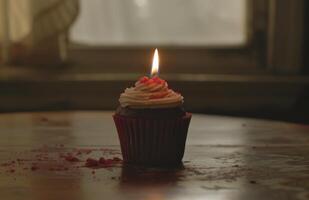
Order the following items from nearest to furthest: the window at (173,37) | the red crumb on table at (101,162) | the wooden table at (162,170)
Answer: the wooden table at (162,170) → the red crumb on table at (101,162) → the window at (173,37)

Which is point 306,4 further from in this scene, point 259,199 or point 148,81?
A: point 259,199

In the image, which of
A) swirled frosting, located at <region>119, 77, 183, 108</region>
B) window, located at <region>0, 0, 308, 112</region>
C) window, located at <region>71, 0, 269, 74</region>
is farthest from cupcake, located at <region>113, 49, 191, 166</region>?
window, located at <region>71, 0, 269, 74</region>

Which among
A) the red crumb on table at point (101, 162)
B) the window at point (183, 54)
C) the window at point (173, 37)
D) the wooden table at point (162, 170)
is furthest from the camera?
the window at point (173, 37)

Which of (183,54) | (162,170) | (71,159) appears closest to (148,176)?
(162,170)

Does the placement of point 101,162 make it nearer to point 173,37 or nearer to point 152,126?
point 152,126

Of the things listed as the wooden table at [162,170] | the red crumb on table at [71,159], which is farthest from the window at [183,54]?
the red crumb on table at [71,159]

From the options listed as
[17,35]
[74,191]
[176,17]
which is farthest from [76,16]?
[74,191]

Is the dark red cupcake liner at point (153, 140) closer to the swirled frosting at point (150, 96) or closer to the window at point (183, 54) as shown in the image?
the swirled frosting at point (150, 96)
